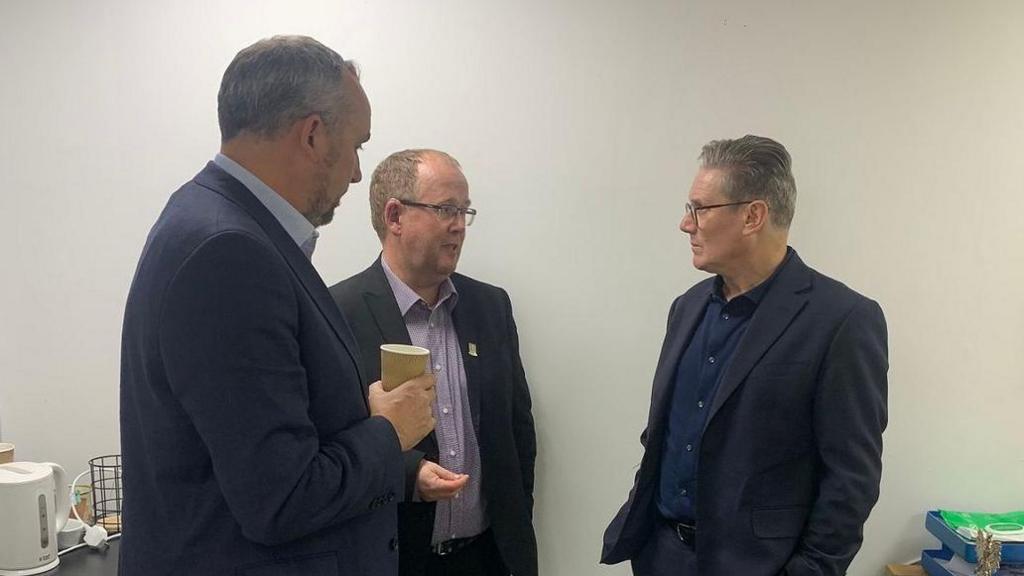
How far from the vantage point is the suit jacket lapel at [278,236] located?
40.6 inches

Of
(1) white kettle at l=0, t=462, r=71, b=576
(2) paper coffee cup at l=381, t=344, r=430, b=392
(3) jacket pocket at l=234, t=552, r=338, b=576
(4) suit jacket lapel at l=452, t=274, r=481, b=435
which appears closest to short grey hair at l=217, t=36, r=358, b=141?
(2) paper coffee cup at l=381, t=344, r=430, b=392

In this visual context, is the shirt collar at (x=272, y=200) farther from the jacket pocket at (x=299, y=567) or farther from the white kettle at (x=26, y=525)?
the white kettle at (x=26, y=525)

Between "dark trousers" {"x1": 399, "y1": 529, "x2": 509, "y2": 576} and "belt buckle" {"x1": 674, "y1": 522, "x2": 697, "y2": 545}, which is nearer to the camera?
"belt buckle" {"x1": 674, "y1": 522, "x2": 697, "y2": 545}

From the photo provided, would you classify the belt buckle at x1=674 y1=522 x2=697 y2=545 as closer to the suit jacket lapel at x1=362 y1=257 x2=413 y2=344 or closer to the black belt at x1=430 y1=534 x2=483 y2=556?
the black belt at x1=430 y1=534 x2=483 y2=556

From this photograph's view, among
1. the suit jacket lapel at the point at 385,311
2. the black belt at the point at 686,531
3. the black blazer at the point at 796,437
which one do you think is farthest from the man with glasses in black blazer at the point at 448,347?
the black blazer at the point at 796,437

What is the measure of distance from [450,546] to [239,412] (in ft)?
3.40

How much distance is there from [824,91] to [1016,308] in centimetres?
83

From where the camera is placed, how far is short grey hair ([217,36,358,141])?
105cm

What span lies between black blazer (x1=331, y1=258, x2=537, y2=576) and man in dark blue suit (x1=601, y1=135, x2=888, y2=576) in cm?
31

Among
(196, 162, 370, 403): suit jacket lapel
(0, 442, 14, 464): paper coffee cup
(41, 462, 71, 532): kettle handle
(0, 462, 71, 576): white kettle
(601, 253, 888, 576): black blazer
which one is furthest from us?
(0, 442, 14, 464): paper coffee cup

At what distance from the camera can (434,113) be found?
7.32 feet

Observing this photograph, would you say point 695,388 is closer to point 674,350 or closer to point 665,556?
point 674,350

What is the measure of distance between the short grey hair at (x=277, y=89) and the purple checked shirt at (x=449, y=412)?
2.67ft

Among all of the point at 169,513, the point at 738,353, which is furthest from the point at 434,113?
the point at 169,513
